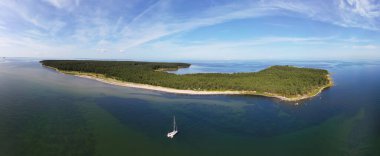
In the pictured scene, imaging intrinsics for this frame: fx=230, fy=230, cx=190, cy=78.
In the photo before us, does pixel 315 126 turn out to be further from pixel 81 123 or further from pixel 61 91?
pixel 61 91

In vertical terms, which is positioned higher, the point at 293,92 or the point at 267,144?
the point at 293,92

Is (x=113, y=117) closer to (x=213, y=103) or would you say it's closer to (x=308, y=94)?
(x=213, y=103)

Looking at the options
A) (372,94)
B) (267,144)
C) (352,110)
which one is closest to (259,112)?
(267,144)

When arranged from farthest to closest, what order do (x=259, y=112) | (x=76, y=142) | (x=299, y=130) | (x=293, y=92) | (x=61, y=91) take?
1. (x=61, y=91)
2. (x=293, y=92)
3. (x=259, y=112)
4. (x=299, y=130)
5. (x=76, y=142)

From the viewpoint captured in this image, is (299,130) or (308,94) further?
(308,94)

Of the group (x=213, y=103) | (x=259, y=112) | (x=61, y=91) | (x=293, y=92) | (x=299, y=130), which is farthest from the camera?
Answer: (x=61, y=91)

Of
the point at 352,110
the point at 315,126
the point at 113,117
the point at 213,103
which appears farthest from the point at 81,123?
the point at 352,110
